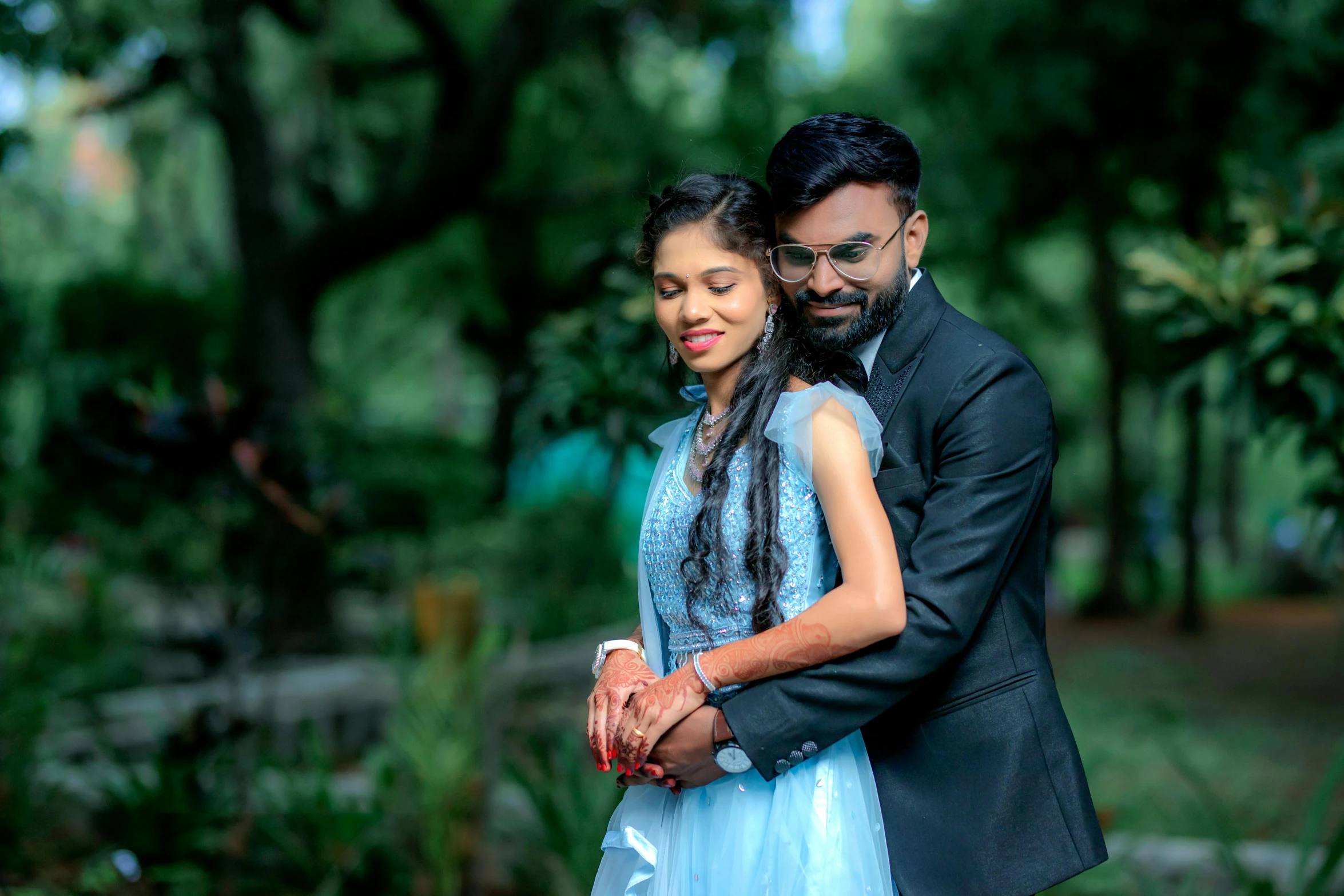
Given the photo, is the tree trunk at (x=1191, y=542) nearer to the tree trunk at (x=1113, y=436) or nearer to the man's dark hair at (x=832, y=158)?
the tree trunk at (x=1113, y=436)

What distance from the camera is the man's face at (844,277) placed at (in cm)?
194

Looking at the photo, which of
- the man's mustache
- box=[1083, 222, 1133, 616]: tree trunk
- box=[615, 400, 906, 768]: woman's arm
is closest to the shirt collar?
the man's mustache

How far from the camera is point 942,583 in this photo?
1821 mm

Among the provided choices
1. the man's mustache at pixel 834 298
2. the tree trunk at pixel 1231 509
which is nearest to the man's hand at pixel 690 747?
the man's mustache at pixel 834 298

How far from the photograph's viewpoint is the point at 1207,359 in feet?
11.2

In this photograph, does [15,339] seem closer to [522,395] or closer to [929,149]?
[522,395]

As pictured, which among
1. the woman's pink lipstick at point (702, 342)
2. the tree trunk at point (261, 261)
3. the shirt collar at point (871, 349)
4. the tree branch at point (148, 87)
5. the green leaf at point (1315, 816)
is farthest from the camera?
the tree trunk at point (261, 261)

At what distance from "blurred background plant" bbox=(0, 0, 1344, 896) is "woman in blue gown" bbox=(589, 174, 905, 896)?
31cm

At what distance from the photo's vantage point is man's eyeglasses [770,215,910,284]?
194cm

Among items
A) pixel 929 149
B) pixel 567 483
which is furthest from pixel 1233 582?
pixel 567 483

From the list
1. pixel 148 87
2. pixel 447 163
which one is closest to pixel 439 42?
pixel 447 163

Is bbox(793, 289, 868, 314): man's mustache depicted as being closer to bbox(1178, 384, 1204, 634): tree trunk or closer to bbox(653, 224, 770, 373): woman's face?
bbox(653, 224, 770, 373): woman's face

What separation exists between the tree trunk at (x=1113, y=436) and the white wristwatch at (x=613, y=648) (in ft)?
42.0

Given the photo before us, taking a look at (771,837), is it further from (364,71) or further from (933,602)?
(364,71)
